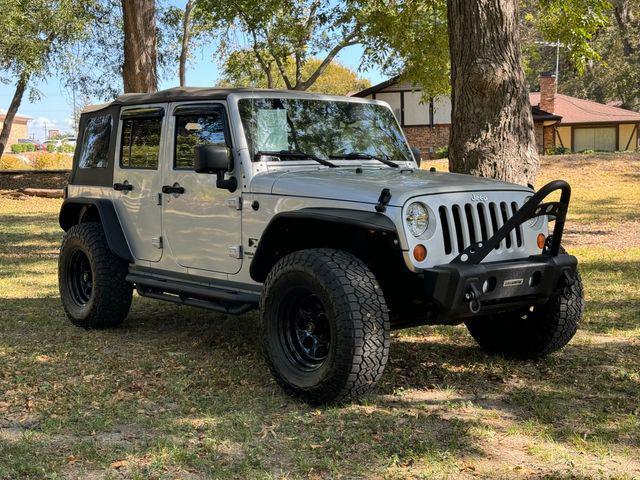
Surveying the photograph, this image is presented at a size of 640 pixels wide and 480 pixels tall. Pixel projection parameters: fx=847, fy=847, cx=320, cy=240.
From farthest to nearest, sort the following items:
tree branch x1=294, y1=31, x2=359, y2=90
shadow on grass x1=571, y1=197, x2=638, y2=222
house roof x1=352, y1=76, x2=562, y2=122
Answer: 1. house roof x1=352, y1=76, x2=562, y2=122
2. tree branch x1=294, y1=31, x2=359, y2=90
3. shadow on grass x1=571, y1=197, x2=638, y2=222

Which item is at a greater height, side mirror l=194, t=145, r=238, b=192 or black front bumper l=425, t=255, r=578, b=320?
side mirror l=194, t=145, r=238, b=192

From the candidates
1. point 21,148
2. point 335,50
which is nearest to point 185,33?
point 335,50

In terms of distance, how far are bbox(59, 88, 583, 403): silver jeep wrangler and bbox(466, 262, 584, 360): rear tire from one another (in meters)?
0.01

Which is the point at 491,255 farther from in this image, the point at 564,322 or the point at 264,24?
the point at 264,24

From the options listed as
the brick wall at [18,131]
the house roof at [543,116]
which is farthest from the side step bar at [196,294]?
the brick wall at [18,131]

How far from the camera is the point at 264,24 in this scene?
19266 mm

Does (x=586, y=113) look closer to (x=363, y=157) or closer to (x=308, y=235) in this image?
(x=363, y=157)

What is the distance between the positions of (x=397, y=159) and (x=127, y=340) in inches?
108

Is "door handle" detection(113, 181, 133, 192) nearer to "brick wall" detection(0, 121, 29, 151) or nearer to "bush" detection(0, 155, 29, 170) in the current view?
"bush" detection(0, 155, 29, 170)

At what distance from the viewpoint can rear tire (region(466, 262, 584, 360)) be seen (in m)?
5.82

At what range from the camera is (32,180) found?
1186 inches

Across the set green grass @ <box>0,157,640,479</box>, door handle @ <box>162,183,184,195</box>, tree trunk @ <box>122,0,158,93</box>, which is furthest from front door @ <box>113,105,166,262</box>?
tree trunk @ <box>122,0,158,93</box>

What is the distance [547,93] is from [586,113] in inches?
206

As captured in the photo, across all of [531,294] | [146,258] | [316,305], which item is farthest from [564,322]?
[146,258]
